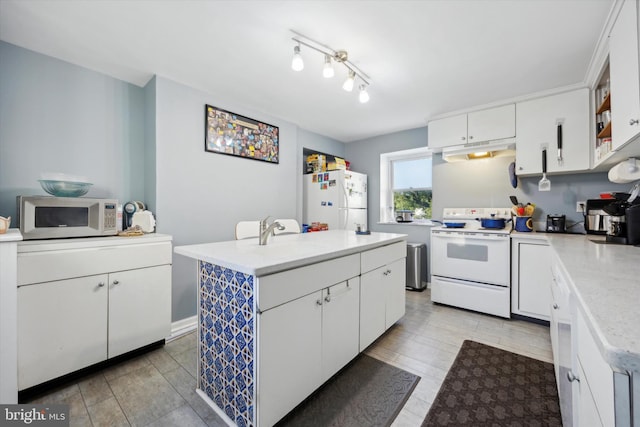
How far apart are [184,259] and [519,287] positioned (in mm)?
3454

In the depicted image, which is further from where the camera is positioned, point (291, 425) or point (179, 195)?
point (179, 195)

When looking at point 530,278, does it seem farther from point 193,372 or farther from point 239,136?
point 239,136

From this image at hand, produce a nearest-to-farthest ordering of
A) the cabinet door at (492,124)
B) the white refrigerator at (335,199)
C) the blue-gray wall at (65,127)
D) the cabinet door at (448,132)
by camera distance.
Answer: the blue-gray wall at (65,127) < the cabinet door at (492,124) < the cabinet door at (448,132) < the white refrigerator at (335,199)

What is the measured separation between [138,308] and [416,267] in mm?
3276

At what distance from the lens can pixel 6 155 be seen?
1.95 m

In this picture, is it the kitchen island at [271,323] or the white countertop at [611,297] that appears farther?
the kitchen island at [271,323]

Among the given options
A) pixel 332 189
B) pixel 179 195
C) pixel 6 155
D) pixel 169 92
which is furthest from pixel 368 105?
pixel 6 155

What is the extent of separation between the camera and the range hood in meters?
2.95

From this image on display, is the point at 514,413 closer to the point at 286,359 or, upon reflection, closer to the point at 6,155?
the point at 286,359

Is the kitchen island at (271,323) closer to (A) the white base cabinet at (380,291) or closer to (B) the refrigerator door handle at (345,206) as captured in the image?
(A) the white base cabinet at (380,291)

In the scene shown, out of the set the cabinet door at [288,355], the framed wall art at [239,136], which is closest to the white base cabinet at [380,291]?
the cabinet door at [288,355]

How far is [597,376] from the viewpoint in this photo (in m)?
0.68

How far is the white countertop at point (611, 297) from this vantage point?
0.49m
